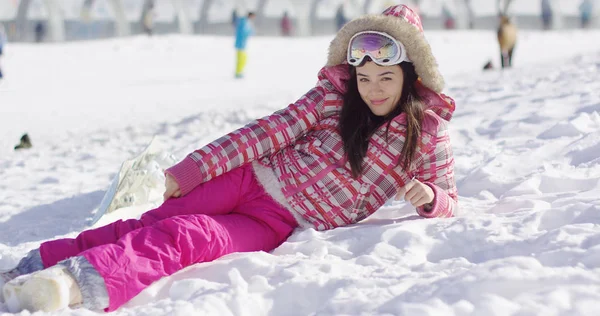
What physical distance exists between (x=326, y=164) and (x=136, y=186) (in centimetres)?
131

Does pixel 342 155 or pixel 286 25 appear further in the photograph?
pixel 286 25

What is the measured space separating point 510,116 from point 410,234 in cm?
287

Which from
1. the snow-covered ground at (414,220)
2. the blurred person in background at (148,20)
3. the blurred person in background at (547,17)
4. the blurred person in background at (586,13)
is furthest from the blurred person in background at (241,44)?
the blurred person in background at (586,13)

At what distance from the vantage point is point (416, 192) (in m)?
2.68

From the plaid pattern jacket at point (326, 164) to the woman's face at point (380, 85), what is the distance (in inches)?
3.1

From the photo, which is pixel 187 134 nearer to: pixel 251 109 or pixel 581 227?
pixel 251 109

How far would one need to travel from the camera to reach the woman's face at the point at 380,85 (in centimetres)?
280

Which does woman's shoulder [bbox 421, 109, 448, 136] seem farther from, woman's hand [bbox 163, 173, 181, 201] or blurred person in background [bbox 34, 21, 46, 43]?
blurred person in background [bbox 34, 21, 46, 43]

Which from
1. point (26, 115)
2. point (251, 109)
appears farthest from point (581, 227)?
point (26, 115)

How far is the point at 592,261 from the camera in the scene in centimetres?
207

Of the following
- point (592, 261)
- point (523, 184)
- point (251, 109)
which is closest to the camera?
point (592, 261)

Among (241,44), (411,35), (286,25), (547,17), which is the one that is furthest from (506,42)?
(547,17)

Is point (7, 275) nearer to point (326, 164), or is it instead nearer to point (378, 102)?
point (326, 164)

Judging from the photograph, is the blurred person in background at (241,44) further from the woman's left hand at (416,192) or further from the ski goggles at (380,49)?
the woman's left hand at (416,192)
